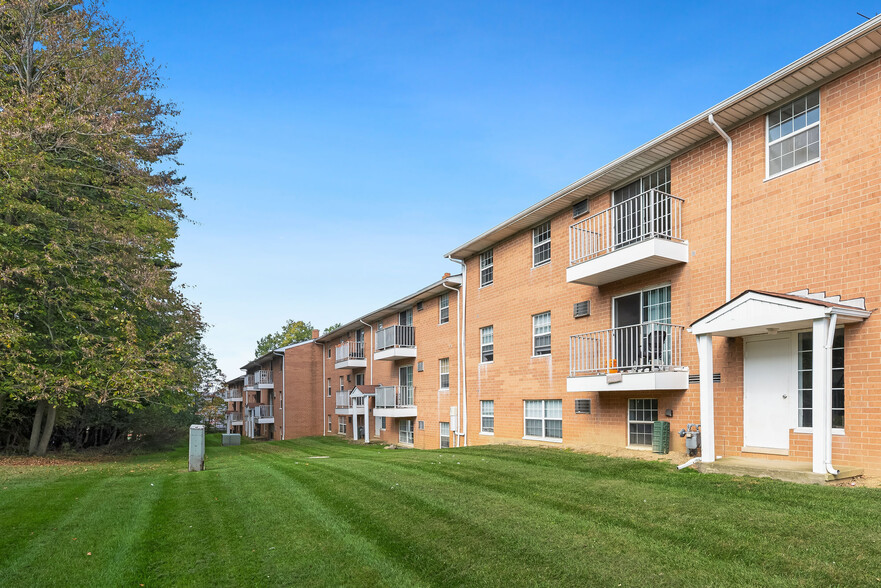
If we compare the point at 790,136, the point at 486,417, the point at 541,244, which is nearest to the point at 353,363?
the point at 486,417

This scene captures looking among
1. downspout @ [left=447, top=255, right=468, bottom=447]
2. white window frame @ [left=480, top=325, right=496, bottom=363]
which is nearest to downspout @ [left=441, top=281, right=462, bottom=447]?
downspout @ [left=447, top=255, right=468, bottom=447]

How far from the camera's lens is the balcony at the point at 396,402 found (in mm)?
26250

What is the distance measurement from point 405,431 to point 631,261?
18.2 meters

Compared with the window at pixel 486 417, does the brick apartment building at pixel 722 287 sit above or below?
above

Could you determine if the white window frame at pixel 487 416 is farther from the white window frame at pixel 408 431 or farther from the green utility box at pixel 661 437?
the green utility box at pixel 661 437

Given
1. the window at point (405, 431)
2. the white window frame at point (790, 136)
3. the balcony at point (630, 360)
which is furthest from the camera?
the window at point (405, 431)

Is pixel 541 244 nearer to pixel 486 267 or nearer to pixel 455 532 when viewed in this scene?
pixel 486 267

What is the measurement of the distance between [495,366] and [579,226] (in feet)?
20.4

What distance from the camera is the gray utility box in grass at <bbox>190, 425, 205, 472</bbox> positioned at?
13430mm

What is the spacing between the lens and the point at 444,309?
2397cm

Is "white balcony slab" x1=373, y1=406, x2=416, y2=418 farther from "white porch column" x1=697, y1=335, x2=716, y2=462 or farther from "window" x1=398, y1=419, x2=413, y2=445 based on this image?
"white porch column" x1=697, y1=335, x2=716, y2=462

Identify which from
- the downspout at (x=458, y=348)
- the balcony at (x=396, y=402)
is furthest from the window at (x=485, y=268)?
the balcony at (x=396, y=402)

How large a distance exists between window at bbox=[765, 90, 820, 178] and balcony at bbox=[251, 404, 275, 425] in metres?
42.4

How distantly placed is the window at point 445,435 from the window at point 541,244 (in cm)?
898
